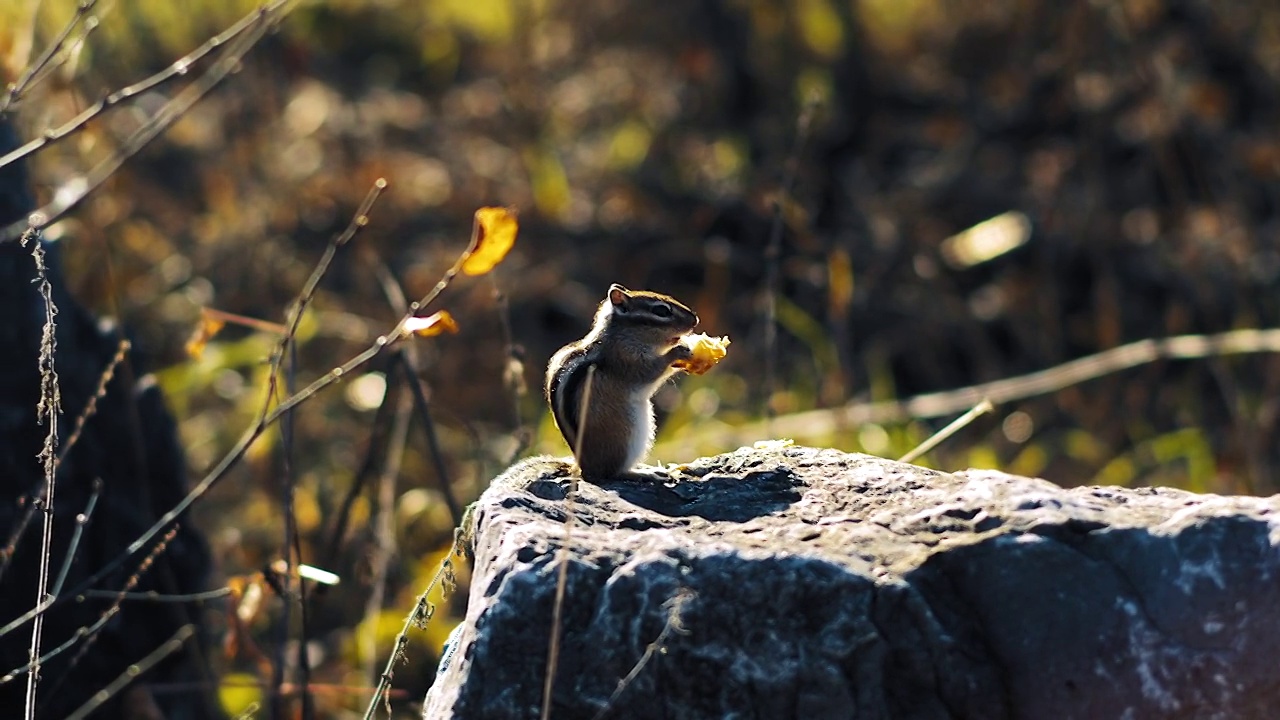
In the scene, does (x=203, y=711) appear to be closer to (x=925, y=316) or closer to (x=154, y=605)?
(x=154, y=605)

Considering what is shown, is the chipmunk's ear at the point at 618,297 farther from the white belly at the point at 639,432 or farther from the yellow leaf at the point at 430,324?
the yellow leaf at the point at 430,324

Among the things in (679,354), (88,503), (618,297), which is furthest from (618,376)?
(88,503)

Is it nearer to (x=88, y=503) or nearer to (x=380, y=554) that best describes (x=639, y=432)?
(x=380, y=554)

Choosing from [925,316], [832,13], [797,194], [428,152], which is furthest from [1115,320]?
[428,152]

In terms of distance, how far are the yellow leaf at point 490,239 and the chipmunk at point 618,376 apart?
44 cm

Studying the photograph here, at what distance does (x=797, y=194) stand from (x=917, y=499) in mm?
6855

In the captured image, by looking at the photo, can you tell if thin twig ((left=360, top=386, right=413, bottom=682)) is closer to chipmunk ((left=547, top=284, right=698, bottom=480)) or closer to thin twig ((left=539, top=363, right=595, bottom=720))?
chipmunk ((left=547, top=284, right=698, bottom=480))

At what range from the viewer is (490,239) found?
3428 millimetres

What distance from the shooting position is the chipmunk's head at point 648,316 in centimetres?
420

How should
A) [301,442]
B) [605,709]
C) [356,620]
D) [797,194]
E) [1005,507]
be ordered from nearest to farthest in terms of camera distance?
1. [605,709]
2. [1005,507]
3. [356,620]
4. [301,442]
5. [797,194]

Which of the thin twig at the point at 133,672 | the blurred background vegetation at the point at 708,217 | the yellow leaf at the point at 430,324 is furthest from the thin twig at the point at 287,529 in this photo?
the blurred background vegetation at the point at 708,217

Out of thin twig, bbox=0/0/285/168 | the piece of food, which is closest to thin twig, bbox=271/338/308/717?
thin twig, bbox=0/0/285/168

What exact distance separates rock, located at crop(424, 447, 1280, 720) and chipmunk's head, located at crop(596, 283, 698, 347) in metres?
1.51

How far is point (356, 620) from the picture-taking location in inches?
258
